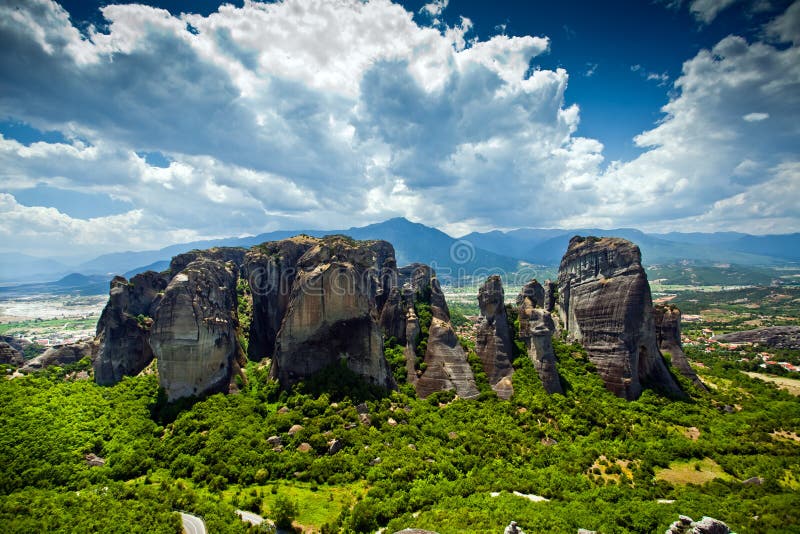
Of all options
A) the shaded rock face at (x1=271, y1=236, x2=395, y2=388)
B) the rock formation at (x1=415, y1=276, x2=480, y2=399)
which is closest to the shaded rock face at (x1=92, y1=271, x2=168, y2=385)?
the shaded rock face at (x1=271, y1=236, x2=395, y2=388)

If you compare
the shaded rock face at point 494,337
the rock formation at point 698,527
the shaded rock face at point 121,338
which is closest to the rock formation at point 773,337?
the shaded rock face at point 494,337

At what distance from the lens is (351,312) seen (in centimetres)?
4022

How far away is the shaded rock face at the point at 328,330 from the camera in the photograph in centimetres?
3925

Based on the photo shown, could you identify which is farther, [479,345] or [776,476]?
[479,345]

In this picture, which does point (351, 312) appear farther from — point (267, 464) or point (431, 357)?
point (267, 464)

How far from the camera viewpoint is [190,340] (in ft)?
118

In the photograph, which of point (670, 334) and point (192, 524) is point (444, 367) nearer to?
point (192, 524)

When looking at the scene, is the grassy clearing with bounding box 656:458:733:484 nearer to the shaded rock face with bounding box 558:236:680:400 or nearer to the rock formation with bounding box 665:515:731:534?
the rock formation with bounding box 665:515:731:534

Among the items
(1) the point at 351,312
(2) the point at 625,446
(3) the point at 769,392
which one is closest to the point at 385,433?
(1) the point at 351,312

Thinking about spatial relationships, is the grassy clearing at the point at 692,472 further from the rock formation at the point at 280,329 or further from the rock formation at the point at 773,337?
the rock formation at the point at 773,337

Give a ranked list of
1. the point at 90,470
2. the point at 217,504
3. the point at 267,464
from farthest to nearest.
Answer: the point at 267,464 < the point at 90,470 < the point at 217,504

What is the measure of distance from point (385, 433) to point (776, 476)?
3021cm

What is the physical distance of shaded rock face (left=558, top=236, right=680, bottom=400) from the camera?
41906mm

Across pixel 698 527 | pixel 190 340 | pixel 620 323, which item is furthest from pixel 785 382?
pixel 190 340
